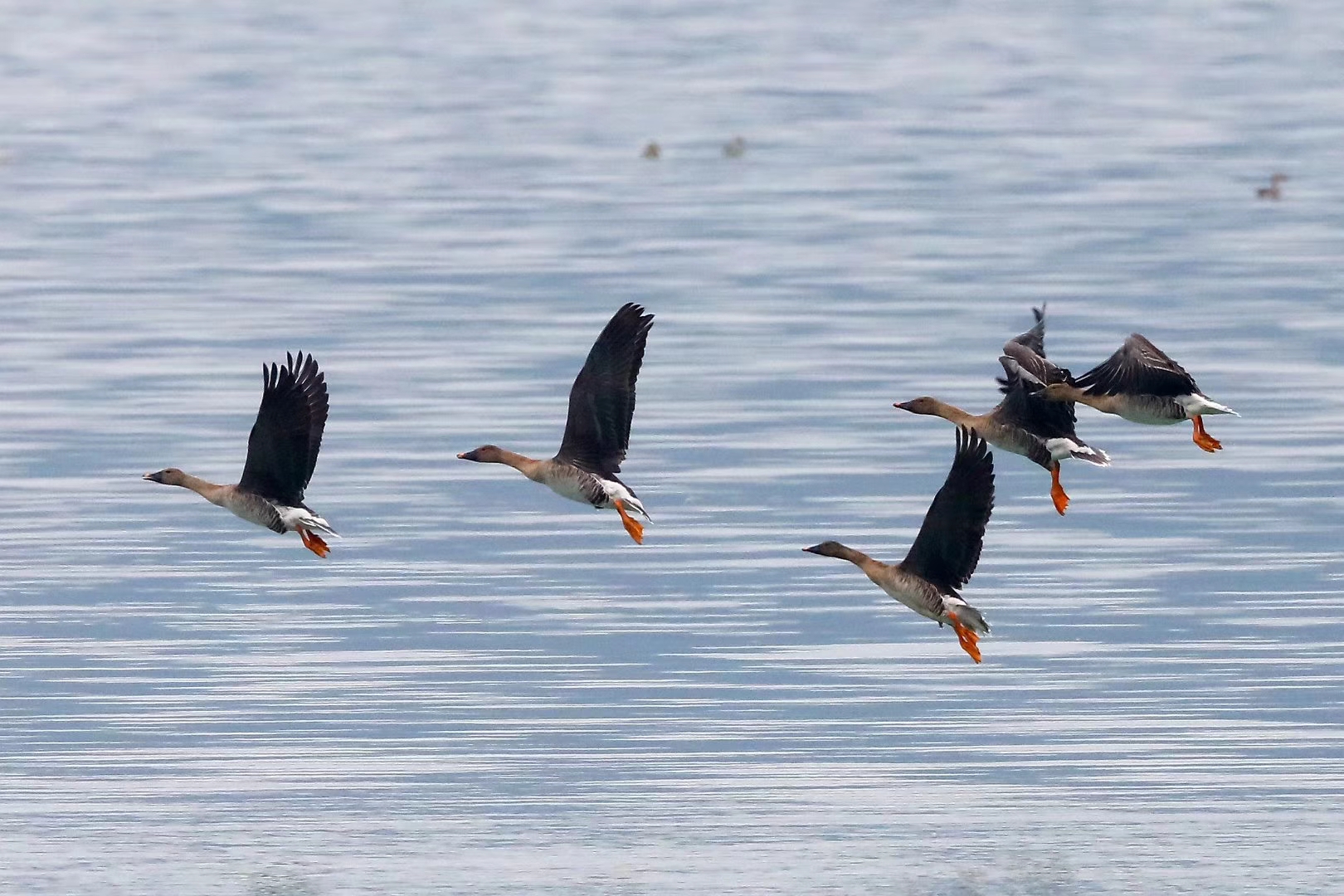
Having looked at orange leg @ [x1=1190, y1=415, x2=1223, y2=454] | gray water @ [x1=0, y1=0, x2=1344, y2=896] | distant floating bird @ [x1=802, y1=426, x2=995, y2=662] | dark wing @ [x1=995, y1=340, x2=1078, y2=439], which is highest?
dark wing @ [x1=995, y1=340, x2=1078, y2=439]

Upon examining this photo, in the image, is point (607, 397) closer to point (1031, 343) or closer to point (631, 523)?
point (631, 523)

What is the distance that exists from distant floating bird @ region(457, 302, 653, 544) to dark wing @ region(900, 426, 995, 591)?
6.06ft

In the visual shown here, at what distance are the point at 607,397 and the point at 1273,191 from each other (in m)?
48.5

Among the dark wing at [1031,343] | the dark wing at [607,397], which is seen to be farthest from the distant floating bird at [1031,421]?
the dark wing at [607,397]

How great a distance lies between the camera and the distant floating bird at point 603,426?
73.3 feet

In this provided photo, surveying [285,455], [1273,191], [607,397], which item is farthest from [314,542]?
[1273,191]

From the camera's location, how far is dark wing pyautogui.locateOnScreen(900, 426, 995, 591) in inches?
838

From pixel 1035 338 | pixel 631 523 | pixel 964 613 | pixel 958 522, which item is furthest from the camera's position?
pixel 1035 338

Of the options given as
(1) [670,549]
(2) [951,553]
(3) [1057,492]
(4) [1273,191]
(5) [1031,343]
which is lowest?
(4) [1273,191]

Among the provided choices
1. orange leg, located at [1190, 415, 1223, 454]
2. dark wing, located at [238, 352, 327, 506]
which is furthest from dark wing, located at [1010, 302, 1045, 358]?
dark wing, located at [238, 352, 327, 506]

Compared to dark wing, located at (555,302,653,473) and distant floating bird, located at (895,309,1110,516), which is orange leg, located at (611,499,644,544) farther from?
distant floating bird, located at (895,309,1110,516)

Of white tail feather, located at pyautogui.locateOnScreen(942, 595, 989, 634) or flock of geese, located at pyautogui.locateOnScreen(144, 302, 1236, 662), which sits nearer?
white tail feather, located at pyautogui.locateOnScreen(942, 595, 989, 634)

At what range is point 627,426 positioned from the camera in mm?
22922

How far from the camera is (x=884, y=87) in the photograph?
347ft
